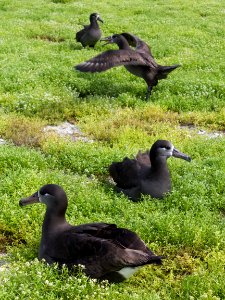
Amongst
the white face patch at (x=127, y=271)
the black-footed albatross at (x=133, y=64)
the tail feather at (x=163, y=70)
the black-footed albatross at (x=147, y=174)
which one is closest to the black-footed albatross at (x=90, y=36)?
the black-footed albatross at (x=133, y=64)

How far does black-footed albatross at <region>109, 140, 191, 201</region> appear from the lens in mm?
7840

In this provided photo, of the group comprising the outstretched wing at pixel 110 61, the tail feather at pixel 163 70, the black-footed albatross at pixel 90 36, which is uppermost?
the outstretched wing at pixel 110 61

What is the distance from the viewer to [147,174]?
8.09 m

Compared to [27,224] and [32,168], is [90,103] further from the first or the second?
[27,224]

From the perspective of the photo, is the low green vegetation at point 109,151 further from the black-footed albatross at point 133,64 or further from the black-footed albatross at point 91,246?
the black-footed albatross at point 133,64

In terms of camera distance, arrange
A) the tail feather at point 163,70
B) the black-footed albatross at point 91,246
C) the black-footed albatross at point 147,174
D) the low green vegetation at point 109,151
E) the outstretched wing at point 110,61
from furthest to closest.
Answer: the tail feather at point 163,70 < the outstretched wing at point 110,61 < the black-footed albatross at point 147,174 < the low green vegetation at point 109,151 < the black-footed albatross at point 91,246

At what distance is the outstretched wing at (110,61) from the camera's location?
38.8 ft

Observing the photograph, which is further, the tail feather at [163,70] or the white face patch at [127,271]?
the tail feather at [163,70]

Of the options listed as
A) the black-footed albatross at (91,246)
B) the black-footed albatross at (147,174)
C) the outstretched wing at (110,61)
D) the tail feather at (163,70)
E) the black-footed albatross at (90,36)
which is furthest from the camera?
the black-footed albatross at (90,36)

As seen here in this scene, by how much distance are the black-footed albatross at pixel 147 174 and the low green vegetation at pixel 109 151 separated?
0.17m

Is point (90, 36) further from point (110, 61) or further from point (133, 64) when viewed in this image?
point (110, 61)

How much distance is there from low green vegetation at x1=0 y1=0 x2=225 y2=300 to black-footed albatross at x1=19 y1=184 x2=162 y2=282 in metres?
0.17

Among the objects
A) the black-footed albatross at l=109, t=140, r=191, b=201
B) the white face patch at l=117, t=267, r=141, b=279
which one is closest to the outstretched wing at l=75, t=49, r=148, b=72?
the black-footed albatross at l=109, t=140, r=191, b=201

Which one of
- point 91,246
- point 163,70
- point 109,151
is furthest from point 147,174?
point 163,70
